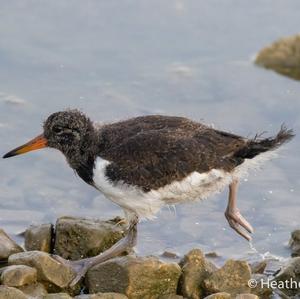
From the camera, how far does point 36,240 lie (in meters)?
8.75

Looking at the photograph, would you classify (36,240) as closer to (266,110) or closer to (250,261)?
(250,261)

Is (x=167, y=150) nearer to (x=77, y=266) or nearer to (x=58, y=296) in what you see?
(x=77, y=266)

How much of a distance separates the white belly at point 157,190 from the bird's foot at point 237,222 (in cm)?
66

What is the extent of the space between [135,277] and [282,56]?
20.2ft

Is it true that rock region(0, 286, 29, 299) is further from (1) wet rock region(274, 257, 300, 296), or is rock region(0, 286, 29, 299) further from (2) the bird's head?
(1) wet rock region(274, 257, 300, 296)

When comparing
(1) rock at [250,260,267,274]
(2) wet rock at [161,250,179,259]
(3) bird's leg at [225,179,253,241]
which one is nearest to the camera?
(1) rock at [250,260,267,274]

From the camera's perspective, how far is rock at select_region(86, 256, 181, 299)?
8.00m

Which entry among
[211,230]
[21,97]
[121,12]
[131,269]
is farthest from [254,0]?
[131,269]

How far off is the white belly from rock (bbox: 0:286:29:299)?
127 cm

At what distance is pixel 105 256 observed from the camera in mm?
8617

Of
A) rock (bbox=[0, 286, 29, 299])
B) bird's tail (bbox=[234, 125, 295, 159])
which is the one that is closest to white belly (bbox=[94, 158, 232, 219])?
bird's tail (bbox=[234, 125, 295, 159])

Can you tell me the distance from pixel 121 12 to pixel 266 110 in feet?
9.34

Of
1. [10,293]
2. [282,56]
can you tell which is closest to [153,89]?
[282,56]

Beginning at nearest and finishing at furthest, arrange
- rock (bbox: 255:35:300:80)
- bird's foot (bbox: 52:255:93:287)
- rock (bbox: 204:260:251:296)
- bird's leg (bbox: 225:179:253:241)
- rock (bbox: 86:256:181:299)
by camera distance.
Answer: rock (bbox: 86:256:181:299) < rock (bbox: 204:260:251:296) < bird's foot (bbox: 52:255:93:287) < bird's leg (bbox: 225:179:253:241) < rock (bbox: 255:35:300:80)
